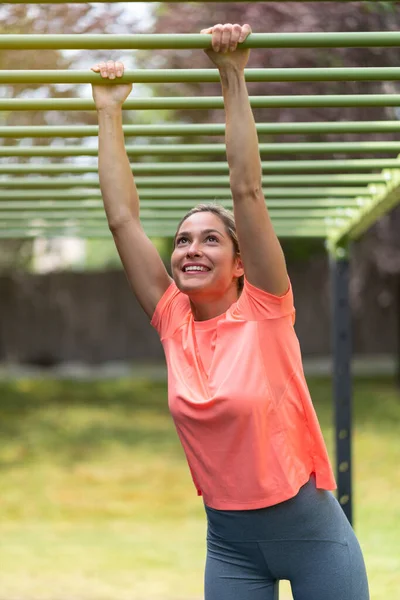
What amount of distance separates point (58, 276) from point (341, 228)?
42.7ft

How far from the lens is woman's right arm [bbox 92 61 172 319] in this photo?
2.35 metres

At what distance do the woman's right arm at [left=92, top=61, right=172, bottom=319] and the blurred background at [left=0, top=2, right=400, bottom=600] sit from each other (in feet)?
7.52

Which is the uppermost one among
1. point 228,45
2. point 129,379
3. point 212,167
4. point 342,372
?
point 129,379

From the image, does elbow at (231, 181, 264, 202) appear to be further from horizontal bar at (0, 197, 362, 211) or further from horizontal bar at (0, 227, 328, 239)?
horizontal bar at (0, 227, 328, 239)

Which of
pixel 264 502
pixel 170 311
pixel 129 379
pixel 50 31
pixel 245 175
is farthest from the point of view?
pixel 129 379

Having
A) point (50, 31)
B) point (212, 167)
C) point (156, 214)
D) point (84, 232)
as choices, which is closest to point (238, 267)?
point (212, 167)

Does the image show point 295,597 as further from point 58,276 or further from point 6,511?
point 58,276

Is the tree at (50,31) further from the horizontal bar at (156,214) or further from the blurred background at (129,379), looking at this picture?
the horizontal bar at (156,214)

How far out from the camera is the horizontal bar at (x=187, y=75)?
2.22 m

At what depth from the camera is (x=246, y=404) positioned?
2207mm

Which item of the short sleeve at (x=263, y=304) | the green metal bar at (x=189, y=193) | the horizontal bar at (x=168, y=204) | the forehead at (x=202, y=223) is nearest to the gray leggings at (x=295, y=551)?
the short sleeve at (x=263, y=304)

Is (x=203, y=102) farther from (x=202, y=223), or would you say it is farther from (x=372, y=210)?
(x=372, y=210)

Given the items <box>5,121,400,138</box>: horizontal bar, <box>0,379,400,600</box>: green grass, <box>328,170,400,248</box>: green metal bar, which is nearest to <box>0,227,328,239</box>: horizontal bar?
<box>328,170,400,248</box>: green metal bar

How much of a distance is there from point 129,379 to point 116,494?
7.72 m
